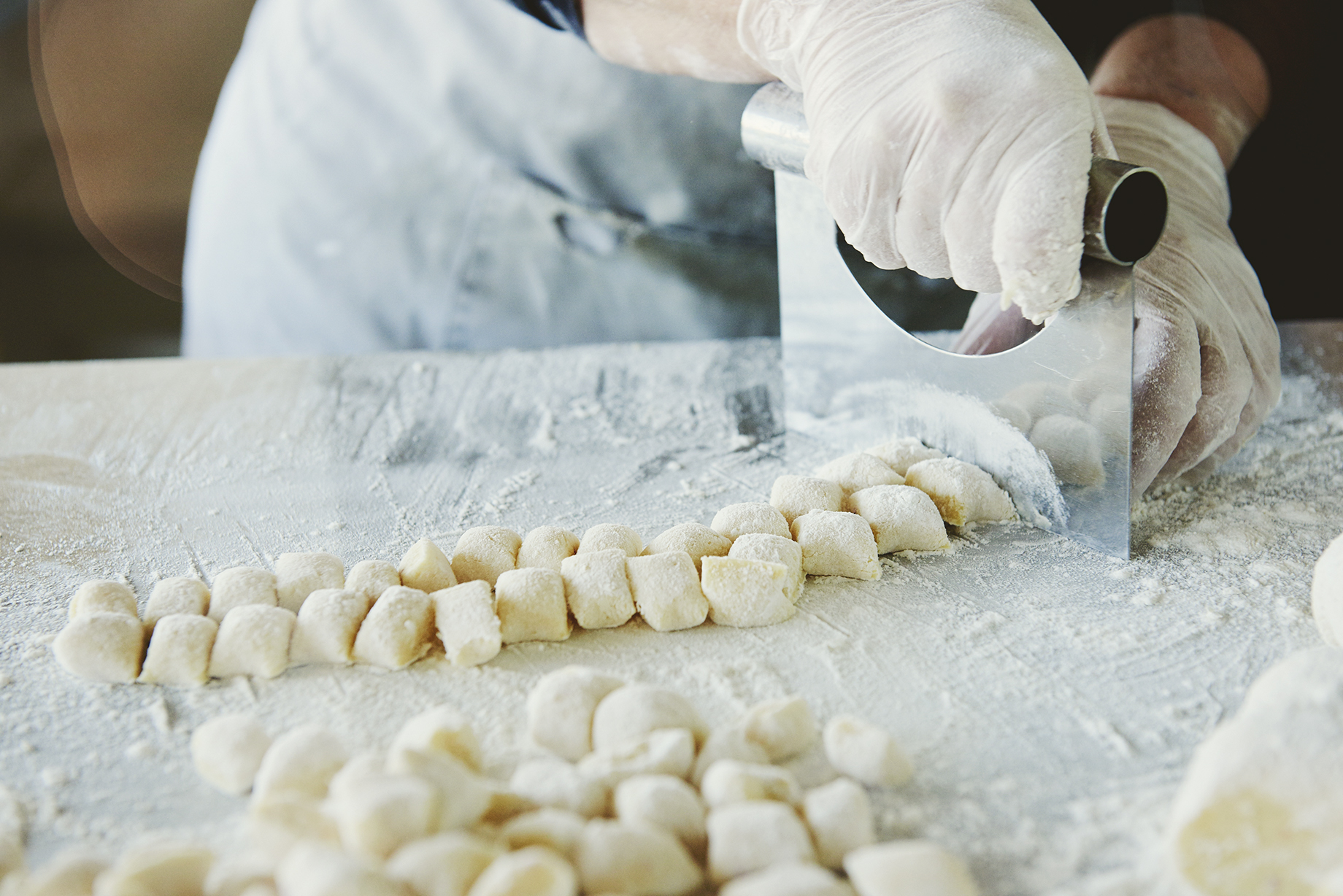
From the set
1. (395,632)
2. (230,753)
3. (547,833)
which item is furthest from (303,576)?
(547,833)

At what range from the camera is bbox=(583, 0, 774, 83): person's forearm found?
1419 millimetres

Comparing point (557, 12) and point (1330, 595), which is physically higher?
point (557, 12)

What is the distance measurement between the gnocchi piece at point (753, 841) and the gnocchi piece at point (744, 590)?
1.00 ft

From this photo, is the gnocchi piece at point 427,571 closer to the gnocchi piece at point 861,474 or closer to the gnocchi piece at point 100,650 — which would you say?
the gnocchi piece at point 100,650

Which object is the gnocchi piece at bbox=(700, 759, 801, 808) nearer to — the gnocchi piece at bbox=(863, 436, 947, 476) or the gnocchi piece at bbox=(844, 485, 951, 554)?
the gnocchi piece at bbox=(844, 485, 951, 554)

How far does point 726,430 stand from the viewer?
1527 mm

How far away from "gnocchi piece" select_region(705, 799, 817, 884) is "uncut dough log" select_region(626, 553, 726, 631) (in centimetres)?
30

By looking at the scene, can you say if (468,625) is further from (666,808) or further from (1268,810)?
(1268,810)

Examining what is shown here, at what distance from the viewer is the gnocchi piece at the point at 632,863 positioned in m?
0.65

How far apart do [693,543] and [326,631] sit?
1.23 ft

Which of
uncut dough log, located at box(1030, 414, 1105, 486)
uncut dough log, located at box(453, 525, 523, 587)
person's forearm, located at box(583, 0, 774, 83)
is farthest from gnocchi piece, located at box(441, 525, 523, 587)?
person's forearm, located at box(583, 0, 774, 83)

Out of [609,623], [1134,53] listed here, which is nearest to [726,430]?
[609,623]

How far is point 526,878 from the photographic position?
2.02 ft

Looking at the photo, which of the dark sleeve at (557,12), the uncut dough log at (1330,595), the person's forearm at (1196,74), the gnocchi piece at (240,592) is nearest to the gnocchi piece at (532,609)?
the gnocchi piece at (240,592)
